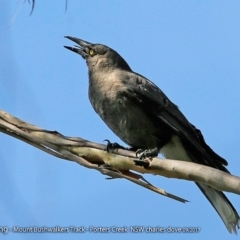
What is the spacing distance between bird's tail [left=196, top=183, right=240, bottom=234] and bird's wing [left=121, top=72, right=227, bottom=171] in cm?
30

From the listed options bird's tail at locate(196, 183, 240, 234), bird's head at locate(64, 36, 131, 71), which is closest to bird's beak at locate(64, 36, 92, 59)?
bird's head at locate(64, 36, 131, 71)

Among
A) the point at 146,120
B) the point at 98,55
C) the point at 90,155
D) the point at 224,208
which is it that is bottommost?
the point at 90,155

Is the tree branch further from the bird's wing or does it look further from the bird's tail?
the bird's wing

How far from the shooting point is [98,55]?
20.7ft

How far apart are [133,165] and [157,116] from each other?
7.10ft

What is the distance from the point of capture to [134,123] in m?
5.53

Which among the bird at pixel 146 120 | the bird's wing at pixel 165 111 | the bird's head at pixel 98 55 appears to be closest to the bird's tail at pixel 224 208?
the bird at pixel 146 120

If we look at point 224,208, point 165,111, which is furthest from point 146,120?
point 224,208

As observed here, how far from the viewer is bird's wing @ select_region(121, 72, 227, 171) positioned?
210 inches

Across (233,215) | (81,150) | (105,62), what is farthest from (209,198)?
(81,150)

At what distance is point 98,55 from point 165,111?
46.1 inches

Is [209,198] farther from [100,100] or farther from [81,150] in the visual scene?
[81,150]

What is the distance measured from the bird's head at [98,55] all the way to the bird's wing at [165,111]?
45 cm

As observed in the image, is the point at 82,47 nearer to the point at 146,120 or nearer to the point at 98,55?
the point at 98,55
